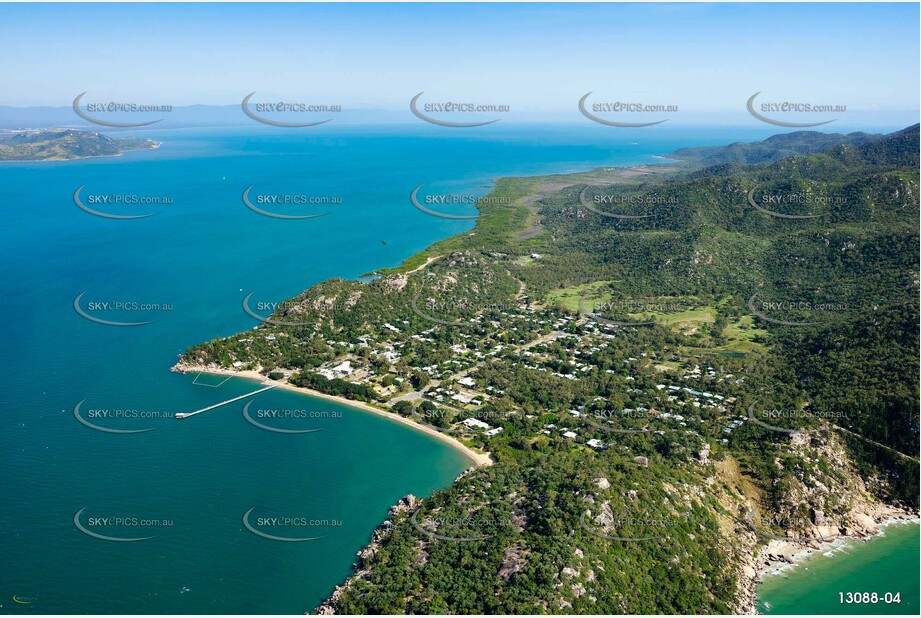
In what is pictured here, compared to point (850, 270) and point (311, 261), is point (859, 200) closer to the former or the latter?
point (850, 270)

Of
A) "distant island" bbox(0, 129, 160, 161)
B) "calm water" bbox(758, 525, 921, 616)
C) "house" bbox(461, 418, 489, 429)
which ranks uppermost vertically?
"distant island" bbox(0, 129, 160, 161)

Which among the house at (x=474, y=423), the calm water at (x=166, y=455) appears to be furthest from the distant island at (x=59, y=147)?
the house at (x=474, y=423)

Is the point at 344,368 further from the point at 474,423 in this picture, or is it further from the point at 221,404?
the point at 474,423

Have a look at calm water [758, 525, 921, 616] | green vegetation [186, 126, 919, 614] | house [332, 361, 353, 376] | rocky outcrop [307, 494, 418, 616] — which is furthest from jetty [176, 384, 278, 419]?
calm water [758, 525, 921, 616]

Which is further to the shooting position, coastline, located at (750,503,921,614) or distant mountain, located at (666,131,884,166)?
distant mountain, located at (666,131,884,166)

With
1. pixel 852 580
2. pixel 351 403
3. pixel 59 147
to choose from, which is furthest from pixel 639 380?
pixel 59 147

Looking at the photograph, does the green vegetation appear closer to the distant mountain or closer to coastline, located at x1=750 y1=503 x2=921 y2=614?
coastline, located at x1=750 y1=503 x2=921 y2=614

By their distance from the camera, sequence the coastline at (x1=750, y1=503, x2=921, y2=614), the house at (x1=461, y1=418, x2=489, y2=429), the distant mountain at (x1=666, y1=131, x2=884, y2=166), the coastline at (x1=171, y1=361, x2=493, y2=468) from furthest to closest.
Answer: the distant mountain at (x1=666, y1=131, x2=884, y2=166)
the house at (x1=461, y1=418, x2=489, y2=429)
the coastline at (x1=171, y1=361, x2=493, y2=468)
the coastline at (x1=750, y1=503, x2=921, y2=614)

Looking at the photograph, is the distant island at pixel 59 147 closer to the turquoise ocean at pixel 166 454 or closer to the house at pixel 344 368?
the turquoise ocean at pixel 166 454
